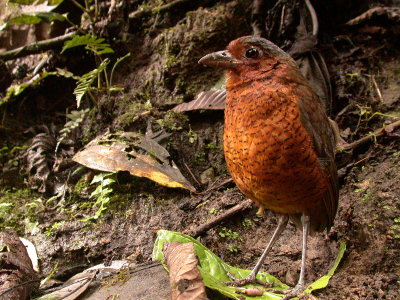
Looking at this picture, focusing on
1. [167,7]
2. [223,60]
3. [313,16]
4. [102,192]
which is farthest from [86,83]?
[313,16]

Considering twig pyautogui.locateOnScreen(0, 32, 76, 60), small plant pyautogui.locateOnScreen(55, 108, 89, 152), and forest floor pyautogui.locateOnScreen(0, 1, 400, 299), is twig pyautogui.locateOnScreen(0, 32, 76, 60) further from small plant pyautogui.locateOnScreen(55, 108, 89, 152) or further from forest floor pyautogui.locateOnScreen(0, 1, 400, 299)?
small plant pyautogui.locateOnScreen(55, 108, 89, 152)

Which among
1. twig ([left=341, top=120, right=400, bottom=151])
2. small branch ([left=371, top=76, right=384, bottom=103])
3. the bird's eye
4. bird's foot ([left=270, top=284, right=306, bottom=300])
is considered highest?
the bird's eye

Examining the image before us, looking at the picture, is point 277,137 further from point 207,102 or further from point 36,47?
point 36,47

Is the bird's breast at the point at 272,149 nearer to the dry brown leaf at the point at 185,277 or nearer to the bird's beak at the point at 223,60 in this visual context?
the bird's beak at the point at 223,60

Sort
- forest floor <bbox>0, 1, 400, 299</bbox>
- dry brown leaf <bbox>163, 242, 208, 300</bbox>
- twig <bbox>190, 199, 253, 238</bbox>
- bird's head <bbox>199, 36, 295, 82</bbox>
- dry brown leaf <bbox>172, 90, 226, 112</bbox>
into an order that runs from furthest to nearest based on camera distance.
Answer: dry brown leaf <bbox>172, 90, 226, 112</bbox> → twig <bbox>190, 199, 253, 238</bbox> → forest floor <bbox>0, 1, 400, 299</bbox> → bird's head <bbox>199, 36, 295, 82</bbox> → dry brown leaf <bbox>163, 242, 208, 300</bbox>

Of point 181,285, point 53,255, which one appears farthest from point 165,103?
point 181,285

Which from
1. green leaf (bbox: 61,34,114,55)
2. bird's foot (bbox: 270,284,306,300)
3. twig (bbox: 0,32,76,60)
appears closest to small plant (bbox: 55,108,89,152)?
green leaf (bbox: 61,34,114,55)
